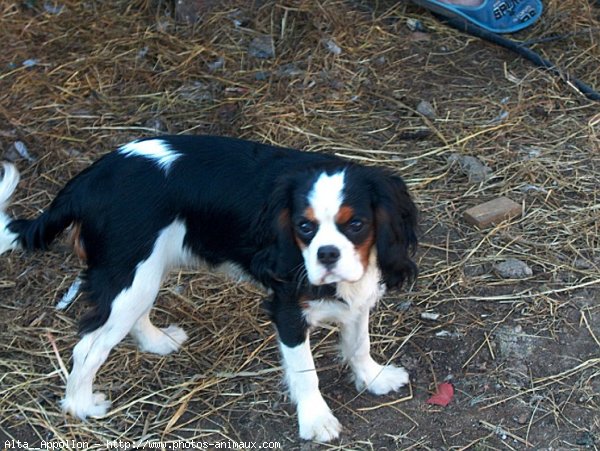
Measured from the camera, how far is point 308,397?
3.45 metres

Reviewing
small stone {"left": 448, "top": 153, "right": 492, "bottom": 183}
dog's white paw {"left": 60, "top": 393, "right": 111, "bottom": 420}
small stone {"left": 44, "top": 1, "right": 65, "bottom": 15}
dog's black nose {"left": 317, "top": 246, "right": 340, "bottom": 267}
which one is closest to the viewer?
dog's black nose {"left": 317, "top": 246, "right": 340, "bottom": 267}

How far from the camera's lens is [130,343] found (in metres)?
3.97

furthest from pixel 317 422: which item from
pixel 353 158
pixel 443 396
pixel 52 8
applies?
pixel 52 8

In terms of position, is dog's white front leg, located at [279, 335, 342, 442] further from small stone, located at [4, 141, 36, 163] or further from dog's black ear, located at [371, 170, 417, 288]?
small stone, located at [4, 141, 36, 163]

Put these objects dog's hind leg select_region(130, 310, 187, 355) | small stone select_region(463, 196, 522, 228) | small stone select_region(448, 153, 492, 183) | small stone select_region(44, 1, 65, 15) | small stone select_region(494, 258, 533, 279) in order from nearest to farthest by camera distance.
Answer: dog's hind leg select_region(130, 310, 187, 355), small stone select_region(494, 258, 533, 279), small stone select_region(463, 196, 522, 228), small stone select_region(448, 153, 492, 183), small stone select_region(44, 1, 65, 15)

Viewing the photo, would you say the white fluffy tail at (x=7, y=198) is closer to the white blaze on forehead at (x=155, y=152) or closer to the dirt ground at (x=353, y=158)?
the white blaze on forehead at (x=155, y=152)

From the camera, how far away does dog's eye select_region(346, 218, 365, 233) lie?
2998mm

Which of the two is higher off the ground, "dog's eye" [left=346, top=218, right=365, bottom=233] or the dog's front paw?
"dog's eye" [left=346, top=218, right=365, bottom=233]

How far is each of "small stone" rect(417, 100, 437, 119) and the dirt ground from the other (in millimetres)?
10

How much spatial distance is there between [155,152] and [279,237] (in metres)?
0.62

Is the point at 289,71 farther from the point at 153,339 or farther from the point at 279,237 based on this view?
the point at 279,237

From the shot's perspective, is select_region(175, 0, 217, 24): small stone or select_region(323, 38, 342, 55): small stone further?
select_region(175, 0, 217, 24): small stone

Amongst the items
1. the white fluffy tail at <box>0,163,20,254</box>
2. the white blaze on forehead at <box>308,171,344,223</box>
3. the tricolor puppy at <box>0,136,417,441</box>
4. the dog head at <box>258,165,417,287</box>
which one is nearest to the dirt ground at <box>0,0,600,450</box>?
the tricolor puppy at <box>0,136,417,441</box>

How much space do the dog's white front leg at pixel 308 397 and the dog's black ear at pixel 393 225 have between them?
450 millimetres
